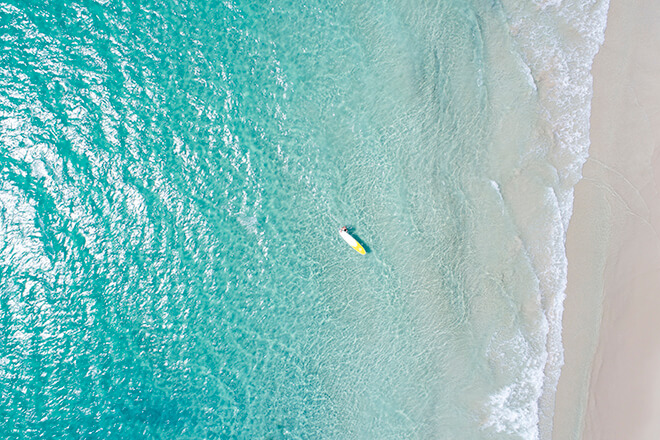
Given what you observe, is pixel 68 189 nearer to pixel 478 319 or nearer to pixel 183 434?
pixel 183 434

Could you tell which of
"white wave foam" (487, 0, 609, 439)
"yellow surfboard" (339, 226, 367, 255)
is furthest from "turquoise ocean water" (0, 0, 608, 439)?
"yellow surfboard" (339, 226, 367, 255)

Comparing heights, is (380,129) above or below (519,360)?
above

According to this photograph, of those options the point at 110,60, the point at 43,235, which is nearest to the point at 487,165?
the point at 110,60

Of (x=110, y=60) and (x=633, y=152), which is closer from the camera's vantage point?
(x=633, y=152)

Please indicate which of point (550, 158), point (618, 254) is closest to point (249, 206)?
point (550, 158)

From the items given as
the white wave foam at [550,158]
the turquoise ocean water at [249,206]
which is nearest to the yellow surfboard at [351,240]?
the turquoise ocean water at [249,206]

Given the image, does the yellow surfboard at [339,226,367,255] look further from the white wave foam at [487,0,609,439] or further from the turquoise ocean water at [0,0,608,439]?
the white wave foam at [487,0,609,439]
